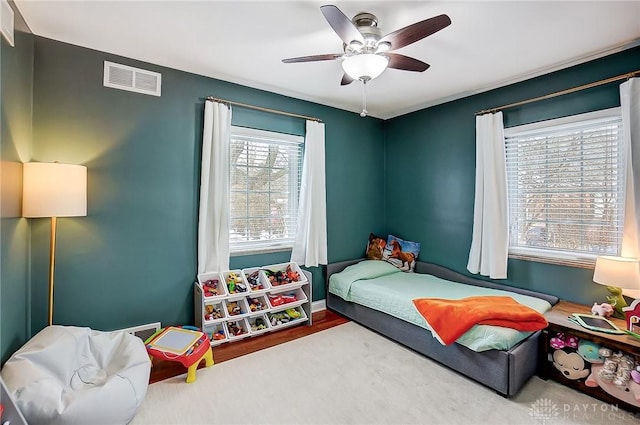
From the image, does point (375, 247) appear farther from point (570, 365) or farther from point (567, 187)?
point (570, 365)

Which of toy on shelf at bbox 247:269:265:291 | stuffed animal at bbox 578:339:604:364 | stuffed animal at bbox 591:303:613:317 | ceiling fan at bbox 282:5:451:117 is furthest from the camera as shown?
toy on shelf at bbox 247:269:265:291

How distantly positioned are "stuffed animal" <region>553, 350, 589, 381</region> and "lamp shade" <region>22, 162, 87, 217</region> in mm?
3640

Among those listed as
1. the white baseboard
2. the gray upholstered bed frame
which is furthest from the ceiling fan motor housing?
the white baseboard

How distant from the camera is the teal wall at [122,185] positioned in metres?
2.31

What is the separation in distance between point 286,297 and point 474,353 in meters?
1.86

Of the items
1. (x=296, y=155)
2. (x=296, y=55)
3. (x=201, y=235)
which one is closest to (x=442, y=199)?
(x=296, y=155)

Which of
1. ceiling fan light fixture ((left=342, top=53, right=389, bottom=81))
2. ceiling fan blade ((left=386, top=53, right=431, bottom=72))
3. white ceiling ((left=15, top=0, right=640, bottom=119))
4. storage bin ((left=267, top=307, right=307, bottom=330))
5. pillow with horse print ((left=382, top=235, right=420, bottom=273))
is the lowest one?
storage bin ((left=267, top=307, right=307, bottom=330))

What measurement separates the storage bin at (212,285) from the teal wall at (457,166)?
8.19 ft

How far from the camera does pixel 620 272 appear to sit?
211 cm

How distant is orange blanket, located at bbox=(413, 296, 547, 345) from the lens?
2207mm

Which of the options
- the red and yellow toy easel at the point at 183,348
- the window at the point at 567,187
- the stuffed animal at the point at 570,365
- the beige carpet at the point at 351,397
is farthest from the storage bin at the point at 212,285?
the window at the point at 567,187

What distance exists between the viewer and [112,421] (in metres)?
1.67

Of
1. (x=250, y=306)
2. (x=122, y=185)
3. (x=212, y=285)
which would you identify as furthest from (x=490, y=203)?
(x=122, y=185)

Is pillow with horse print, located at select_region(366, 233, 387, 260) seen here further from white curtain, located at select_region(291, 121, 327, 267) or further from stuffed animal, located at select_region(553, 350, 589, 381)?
stuffed animal, located at select_region(553, 350, 589, 381)
